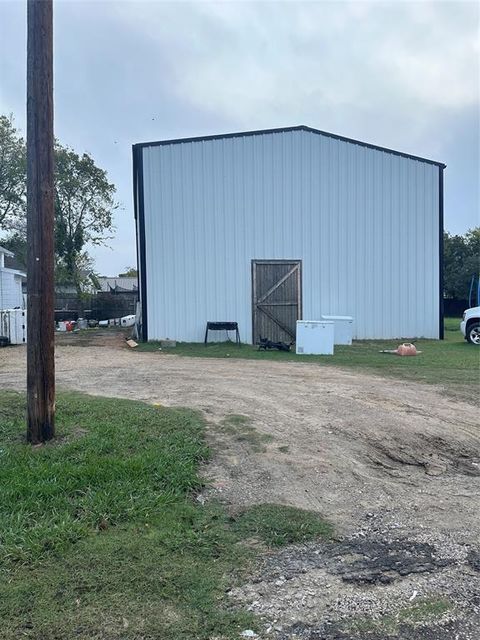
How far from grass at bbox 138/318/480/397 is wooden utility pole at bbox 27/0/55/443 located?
556 cm

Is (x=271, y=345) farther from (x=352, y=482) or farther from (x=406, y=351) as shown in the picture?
(x=352, y=482)

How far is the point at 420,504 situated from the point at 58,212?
31010mm

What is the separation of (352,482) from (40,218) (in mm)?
3460

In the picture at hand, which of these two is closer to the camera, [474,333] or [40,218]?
[40,218]

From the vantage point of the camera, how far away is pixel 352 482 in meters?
3.97

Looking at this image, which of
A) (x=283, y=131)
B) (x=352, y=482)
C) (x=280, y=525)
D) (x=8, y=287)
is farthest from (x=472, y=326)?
(x=8, y=287)

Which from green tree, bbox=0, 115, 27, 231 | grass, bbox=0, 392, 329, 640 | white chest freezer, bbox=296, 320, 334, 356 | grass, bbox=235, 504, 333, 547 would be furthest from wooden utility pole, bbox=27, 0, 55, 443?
green tree, bbox=0, 115, 27, 231

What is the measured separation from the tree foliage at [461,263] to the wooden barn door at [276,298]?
2362 centimetres

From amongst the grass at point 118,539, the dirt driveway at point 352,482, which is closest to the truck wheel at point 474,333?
the dirt driveway at point 352,482

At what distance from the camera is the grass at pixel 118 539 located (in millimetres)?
2303

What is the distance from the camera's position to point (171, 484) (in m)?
3.71

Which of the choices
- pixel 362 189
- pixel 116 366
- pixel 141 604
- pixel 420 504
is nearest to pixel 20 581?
pixel 141 604

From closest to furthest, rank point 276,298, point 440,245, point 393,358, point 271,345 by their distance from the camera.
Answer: point 393,358
point 271,345
point 276,298
point 440,245

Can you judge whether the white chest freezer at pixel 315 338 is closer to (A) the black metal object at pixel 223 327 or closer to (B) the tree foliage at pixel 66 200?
(A) the black metal object at pixel 223 327
